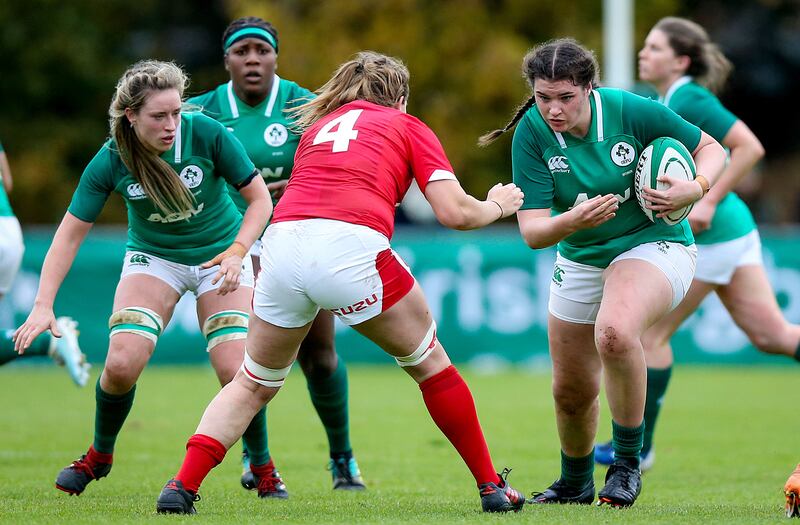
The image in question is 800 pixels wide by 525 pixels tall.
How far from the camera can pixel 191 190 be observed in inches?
241

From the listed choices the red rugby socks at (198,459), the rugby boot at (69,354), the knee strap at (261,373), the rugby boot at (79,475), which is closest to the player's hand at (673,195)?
the knee strap at (261,373)

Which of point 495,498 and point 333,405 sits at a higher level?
point 495,498

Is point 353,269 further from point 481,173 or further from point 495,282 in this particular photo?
point 481,173

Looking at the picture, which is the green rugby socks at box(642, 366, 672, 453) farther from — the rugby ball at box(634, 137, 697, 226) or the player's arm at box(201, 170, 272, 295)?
the player's arm at box(201, 170, 272, 295)

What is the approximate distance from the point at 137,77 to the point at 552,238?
209cm

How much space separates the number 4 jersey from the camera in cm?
517

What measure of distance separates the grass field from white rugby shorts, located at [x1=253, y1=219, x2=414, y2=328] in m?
0.88

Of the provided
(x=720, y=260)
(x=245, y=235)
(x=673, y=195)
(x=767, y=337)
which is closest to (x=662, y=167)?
(x=673, y=195)

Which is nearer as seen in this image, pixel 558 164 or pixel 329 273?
pixel 329 273

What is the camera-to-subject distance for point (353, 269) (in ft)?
16.6

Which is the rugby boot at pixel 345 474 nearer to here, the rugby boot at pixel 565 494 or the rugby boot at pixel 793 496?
the rugby boot at pixel 565 494

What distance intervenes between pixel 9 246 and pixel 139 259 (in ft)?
7.32

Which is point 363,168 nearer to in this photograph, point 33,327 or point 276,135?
point 33,327

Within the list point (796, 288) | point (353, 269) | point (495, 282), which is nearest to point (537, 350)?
point (495, 282)
